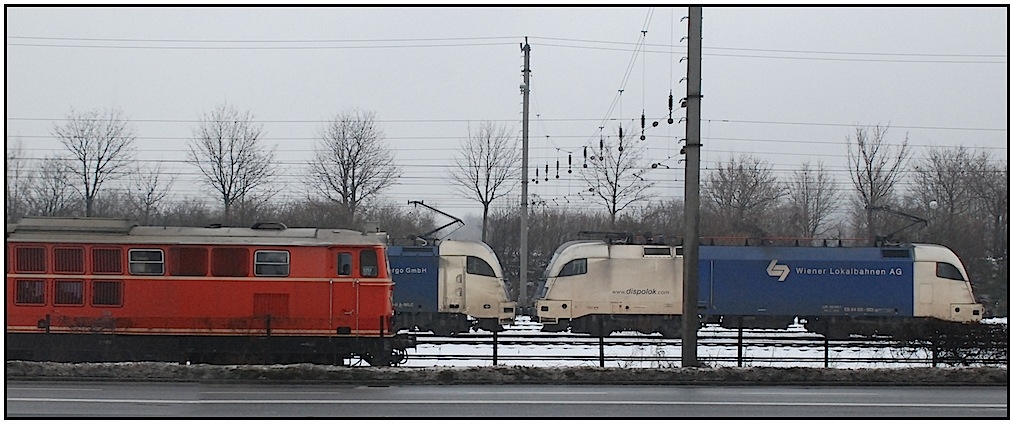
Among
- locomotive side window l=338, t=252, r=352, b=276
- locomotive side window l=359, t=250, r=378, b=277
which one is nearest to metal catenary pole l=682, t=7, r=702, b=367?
locomotive side window l=359, t=250, r=378, b=277

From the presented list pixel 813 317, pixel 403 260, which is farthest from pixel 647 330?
pixel 403 260

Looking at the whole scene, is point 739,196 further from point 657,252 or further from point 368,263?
point 368,263

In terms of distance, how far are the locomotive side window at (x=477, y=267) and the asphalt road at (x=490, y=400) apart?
11.9m

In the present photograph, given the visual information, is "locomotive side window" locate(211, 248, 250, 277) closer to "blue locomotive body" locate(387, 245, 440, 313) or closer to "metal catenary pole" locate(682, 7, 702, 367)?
"metal catenary pole" locate(682, 7, 702, 367)

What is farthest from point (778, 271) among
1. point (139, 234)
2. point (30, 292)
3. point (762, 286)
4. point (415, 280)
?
point (30, 292)

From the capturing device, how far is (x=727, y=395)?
1198 centimetres

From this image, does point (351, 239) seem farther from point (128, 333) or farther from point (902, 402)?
point (902, 402)

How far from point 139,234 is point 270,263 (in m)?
2.52

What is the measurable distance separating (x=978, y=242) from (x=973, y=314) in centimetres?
771

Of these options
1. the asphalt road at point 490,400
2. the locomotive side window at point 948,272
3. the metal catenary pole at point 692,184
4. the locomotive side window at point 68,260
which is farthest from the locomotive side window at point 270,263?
the locomotive side window at point 948,272

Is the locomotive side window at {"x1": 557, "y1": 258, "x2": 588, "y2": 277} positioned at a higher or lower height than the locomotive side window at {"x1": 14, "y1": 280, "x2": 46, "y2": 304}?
higher

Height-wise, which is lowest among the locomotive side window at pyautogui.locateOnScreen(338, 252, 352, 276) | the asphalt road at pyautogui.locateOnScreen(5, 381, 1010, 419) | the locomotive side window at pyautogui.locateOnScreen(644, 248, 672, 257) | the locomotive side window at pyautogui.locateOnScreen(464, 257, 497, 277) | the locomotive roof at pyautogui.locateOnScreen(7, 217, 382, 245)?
the asphalt road at pyautogui.locateOnScreen(5, 381, 1010, 419)

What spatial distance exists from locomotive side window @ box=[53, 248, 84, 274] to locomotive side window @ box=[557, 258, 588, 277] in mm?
13025

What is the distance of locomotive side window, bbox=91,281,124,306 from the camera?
15836mm
